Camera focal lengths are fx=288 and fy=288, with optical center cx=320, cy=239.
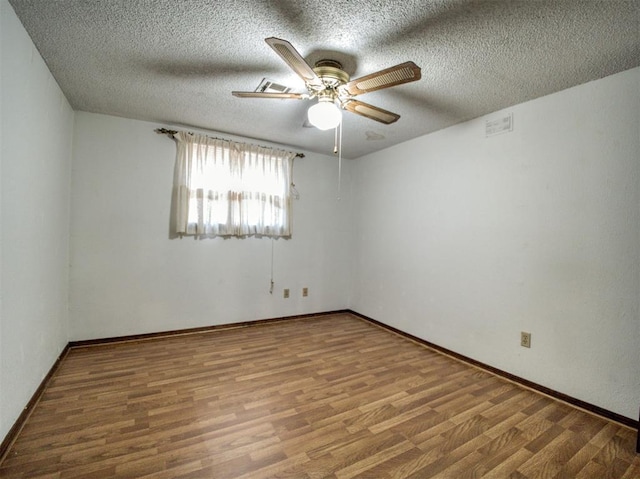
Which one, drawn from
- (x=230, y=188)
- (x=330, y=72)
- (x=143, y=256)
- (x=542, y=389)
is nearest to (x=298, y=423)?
(x=542, y=389)

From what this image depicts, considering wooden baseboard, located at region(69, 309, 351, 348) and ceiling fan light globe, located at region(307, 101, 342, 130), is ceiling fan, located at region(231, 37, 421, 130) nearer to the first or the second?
ceiling fan light globe, located at region(307, 101, 342, 130)

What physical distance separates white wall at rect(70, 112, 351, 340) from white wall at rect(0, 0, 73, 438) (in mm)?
354

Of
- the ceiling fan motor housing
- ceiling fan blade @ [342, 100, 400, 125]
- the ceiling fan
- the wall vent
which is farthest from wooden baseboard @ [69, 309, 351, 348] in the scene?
the wall vent

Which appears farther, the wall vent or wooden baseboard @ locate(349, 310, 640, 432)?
the wall vent

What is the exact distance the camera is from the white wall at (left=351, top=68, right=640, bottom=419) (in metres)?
1.85

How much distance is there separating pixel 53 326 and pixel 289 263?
233 centimetres

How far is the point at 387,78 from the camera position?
62.2 inches

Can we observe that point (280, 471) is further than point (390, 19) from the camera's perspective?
No

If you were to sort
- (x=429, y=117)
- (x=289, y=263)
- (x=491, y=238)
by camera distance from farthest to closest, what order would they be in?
1. (x=289, y=263)
2. (x=429, y=117)
3. (x=491, y=238)

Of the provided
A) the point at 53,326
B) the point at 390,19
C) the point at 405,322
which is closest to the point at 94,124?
the point at 53,326

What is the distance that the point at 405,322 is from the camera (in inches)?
132

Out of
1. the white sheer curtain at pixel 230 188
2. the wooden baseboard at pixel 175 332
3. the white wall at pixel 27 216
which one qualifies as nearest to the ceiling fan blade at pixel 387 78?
the white wall at pixel 27 216

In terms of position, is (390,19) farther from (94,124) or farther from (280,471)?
(94,124)

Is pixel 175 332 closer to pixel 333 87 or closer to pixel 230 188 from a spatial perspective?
pixel 230 188
